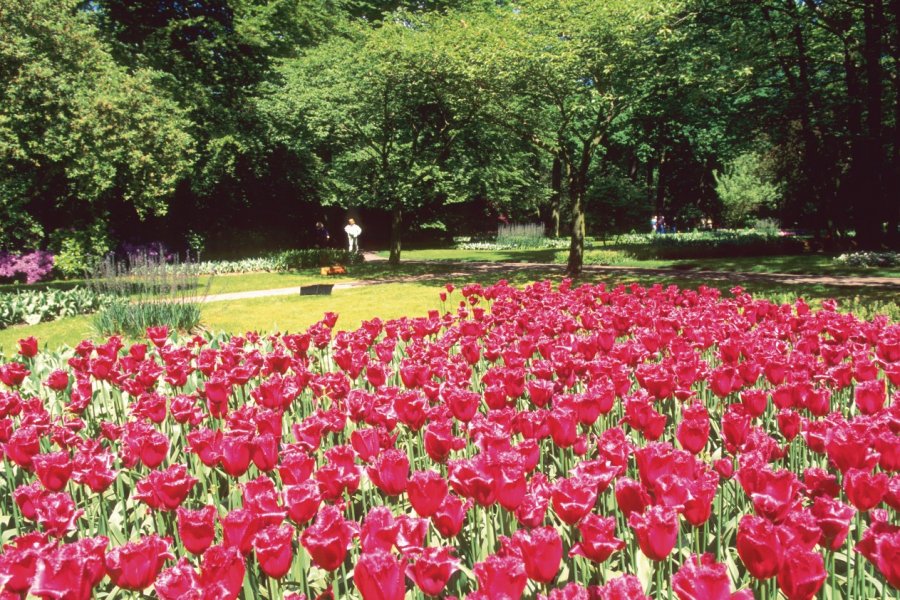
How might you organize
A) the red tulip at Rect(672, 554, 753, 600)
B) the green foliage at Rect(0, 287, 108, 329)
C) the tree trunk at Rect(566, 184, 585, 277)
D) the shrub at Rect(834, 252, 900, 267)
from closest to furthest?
the red tulip at Rect(672, 554, 753, 600) → the green foliage at Rect(0, 287, 108, 329) → the tree trunk at Rect(566, 184, 585, 277) → the shrub at Rect(834, 252, 900, 267)

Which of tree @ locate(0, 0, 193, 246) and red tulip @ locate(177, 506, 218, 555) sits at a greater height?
tree @ locate(0, 0, 193, 246)

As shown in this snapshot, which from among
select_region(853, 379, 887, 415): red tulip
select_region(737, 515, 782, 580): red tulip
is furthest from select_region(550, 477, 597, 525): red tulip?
select_region(853, 379, 887, 415): red tulip

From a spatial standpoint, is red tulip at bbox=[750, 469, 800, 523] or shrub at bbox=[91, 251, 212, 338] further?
shrub at bbox=[91, 251, 212, 338]

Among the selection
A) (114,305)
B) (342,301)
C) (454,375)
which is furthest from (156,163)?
(454,375)

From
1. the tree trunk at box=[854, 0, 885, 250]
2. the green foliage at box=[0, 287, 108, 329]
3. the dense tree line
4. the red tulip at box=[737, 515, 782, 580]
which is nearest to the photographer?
the red tulip at box=[737, 515, 782, 580]

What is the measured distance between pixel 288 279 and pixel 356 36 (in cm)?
1121

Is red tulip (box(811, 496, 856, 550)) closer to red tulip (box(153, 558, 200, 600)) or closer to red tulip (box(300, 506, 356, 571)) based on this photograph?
red tulip (box(300, 506, 356, 571))

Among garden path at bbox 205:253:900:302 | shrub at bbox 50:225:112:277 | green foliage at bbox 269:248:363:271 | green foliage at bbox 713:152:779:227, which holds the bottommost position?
garden path at bbox 205:253:900:302

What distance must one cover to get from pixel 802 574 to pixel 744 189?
176 ft

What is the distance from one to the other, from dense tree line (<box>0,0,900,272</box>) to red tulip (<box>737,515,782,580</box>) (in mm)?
15637

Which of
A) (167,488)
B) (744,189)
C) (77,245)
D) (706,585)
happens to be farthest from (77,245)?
(744,189)

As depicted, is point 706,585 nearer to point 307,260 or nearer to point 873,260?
point 873,260

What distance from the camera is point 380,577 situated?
1601 mm

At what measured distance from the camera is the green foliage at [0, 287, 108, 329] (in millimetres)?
12812
